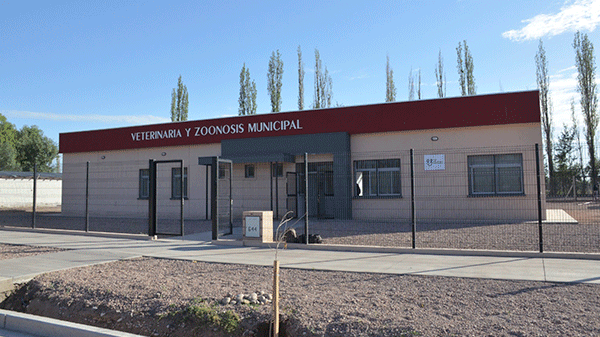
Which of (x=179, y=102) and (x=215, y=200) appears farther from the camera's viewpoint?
(x=179, y=102)

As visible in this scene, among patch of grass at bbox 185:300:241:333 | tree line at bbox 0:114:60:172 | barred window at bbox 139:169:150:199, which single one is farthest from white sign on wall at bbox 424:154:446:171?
tree line at bbox 0:114:60:172

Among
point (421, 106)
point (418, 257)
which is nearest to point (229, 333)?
point (418, 257)

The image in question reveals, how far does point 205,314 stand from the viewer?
5348 millimetres

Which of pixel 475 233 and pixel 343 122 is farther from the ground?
pixel 343 122

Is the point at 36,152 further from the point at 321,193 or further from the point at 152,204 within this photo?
the point at 152,204

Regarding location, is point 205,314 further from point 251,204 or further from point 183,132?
point 183,132

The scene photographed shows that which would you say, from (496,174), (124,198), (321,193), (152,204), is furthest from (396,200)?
(124,198)

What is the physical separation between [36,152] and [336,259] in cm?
6200

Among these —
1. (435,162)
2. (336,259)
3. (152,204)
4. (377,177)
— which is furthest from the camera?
(377,177)

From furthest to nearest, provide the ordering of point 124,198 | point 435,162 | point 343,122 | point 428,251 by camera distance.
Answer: point 124,198 < point 343,122 < point 435,162 < point 428,251

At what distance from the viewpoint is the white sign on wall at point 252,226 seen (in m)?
11.7

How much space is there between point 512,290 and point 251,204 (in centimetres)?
1498

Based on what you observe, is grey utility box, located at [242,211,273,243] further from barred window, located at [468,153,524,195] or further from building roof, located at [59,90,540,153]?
barred window, located at [468,153,524,195]

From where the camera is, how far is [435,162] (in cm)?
1766
